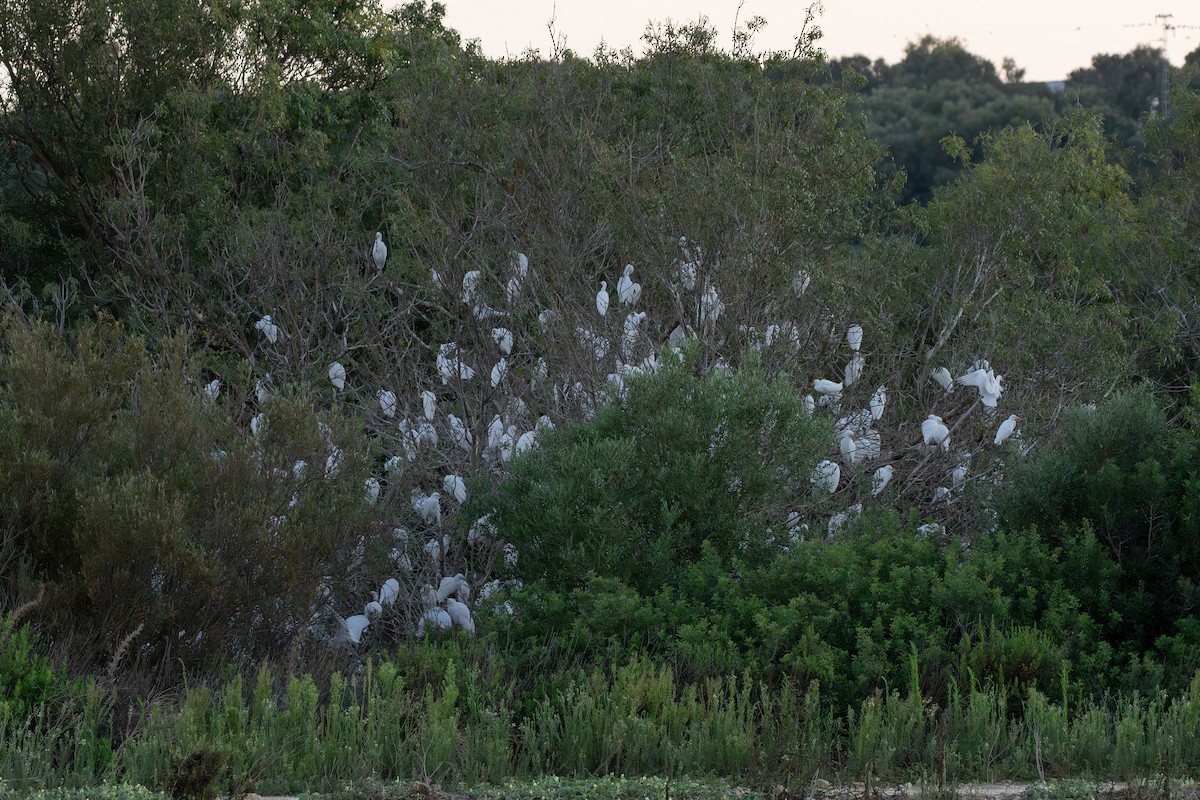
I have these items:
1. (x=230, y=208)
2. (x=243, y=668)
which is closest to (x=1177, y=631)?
(x=243, y=668)

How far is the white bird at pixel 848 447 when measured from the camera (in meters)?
7.47

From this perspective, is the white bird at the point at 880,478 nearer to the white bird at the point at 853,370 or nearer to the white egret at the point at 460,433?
the white bird at the point at 853,370

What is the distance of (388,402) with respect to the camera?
840cm

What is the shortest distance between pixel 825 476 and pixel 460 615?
2077 mm

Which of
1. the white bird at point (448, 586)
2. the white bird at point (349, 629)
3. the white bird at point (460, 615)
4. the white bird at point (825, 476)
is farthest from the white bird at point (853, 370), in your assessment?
the white bird at point (349, 629)

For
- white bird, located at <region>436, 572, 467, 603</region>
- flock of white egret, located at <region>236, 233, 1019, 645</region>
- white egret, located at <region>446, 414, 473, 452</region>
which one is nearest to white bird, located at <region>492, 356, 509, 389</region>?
flock of white egret, located at <region>236, 233, 1019, 645</region>

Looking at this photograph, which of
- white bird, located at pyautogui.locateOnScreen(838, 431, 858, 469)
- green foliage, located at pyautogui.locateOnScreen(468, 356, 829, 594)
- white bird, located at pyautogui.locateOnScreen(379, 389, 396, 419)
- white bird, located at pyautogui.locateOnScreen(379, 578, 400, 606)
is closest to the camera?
green foliage, located at pyautogui.locateOnScreen(468, 356, 829, 594)

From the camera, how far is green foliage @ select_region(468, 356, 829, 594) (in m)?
6.49

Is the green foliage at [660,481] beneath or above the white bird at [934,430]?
beneath

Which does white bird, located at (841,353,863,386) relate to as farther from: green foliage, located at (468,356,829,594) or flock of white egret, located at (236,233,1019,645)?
green foliage, located at (468,356,829,594)

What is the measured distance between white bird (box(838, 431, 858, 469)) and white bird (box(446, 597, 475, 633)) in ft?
7.66

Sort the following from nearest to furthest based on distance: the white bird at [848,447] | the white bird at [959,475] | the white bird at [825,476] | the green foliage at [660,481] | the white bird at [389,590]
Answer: the green foliage at [660,481]
the white bird at [389,590]
the white bird at [825,476]
the white bird at [848,447]
the white bird at [959,475]

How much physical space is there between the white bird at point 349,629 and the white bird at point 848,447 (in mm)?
2825

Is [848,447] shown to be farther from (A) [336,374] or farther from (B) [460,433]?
(A) [336,374]
